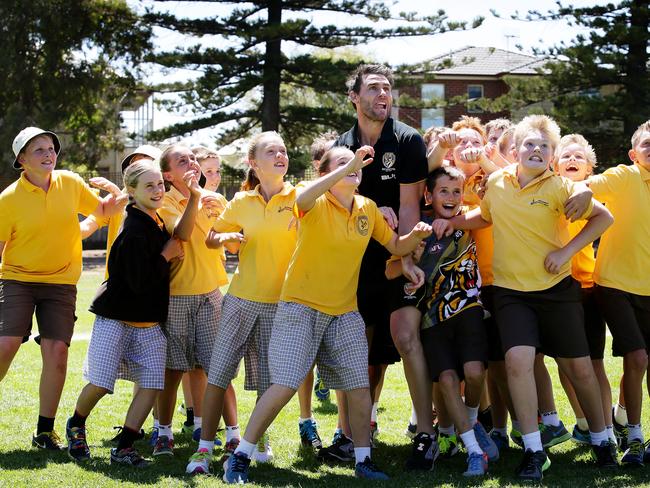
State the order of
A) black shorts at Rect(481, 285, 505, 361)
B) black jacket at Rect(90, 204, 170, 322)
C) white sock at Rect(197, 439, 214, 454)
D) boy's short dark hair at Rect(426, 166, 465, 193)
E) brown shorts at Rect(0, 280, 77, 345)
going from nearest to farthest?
white sock at Rect(197, 439, 214, 454)
black jacket at Rect(90, 204, 170, 322)
boy's short dark hair at Rect(426, 166, 465, 193)
black shorts at Rect(481, 285, 505, 361)
brown shorts at Rect(0, 280, 77, 345)

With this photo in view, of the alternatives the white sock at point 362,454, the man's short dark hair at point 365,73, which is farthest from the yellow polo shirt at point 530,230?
the white sock at point 362,454

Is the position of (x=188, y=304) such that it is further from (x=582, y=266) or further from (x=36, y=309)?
(x=582, y=266)

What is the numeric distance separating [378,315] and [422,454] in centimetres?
101

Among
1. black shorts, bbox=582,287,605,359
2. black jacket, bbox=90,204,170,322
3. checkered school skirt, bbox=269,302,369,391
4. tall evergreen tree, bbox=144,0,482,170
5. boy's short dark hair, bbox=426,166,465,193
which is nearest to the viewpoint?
checkered school skirt, bbox=269,302,369,391

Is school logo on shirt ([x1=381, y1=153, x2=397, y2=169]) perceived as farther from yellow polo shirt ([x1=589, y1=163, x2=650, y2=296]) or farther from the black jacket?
the black jacket

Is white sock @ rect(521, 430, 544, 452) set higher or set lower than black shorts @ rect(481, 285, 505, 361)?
lower

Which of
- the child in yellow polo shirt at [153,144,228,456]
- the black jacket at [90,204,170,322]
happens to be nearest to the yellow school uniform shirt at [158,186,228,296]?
the child in yellow polo shirt at [153,144,228,456]

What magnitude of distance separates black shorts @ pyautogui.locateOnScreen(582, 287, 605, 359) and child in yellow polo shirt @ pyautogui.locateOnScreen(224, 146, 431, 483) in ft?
4.64

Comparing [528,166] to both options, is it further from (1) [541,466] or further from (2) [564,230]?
(1) [541,466]

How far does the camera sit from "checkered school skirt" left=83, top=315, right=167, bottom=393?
17.6 feet

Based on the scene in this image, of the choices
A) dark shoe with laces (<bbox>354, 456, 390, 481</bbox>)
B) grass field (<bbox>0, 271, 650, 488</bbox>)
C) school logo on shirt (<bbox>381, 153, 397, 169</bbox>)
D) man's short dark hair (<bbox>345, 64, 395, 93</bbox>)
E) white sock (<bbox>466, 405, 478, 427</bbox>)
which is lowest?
grass field (<bbox>0, 271, 650, 488</bbox>)

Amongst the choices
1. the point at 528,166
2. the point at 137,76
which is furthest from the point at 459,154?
the point at 137,76

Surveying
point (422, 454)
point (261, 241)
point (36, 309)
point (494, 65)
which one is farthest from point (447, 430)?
point (494, 65)

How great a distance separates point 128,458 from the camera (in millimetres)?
5285
